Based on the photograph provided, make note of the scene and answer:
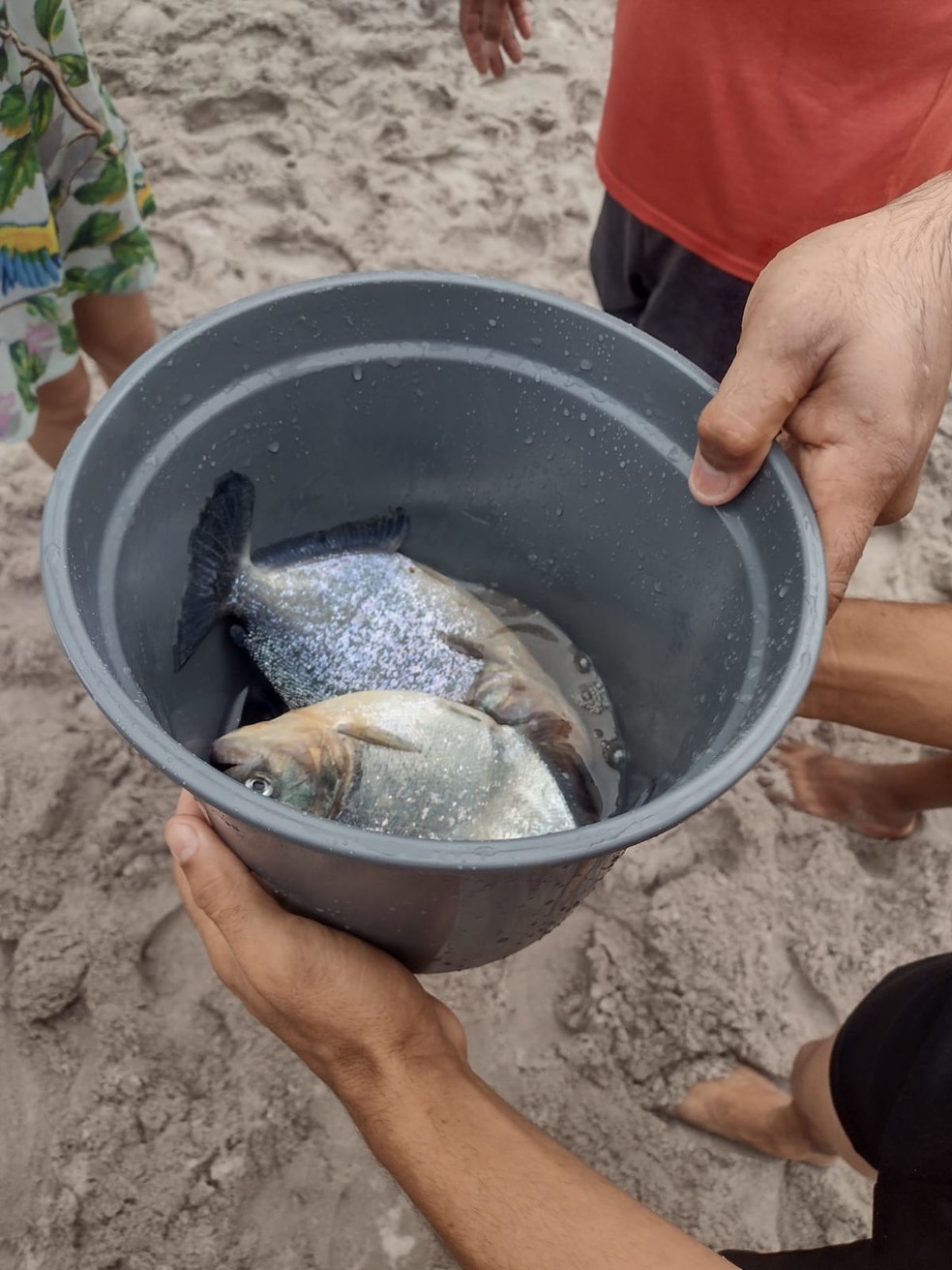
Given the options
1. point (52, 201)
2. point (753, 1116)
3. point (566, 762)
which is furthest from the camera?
point (52, 201)

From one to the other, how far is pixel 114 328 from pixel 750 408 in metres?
1.45

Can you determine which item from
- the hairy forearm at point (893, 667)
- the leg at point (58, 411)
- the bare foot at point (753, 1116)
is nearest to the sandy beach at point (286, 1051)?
the bare foot at point (753, 1116)

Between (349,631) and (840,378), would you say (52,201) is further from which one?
(840,378)

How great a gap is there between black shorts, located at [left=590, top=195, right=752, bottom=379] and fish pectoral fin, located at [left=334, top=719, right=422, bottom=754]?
38.5 inches

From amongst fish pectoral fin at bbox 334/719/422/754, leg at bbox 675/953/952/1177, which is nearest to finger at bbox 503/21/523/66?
fish pectoral fin at bbox 334/719/422/754

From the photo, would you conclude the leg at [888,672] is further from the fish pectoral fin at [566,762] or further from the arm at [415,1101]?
the arm at [415,1101]

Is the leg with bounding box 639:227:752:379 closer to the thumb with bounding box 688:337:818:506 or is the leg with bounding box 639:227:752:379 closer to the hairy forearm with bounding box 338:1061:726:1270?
the thumb with bounding box 688:337:818:506

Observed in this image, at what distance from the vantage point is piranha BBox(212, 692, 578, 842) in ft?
3.24

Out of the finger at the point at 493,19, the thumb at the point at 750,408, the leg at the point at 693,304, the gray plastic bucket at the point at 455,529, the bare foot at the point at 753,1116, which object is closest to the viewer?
the gray plastic bucket at the point at 455,529

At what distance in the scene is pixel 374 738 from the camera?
1.02 meters

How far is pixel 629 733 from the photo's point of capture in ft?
4.27

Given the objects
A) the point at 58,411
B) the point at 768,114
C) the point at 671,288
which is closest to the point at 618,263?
the point at 671,288

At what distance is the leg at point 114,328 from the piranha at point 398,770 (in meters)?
1.16

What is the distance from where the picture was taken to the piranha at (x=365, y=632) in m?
1.18
